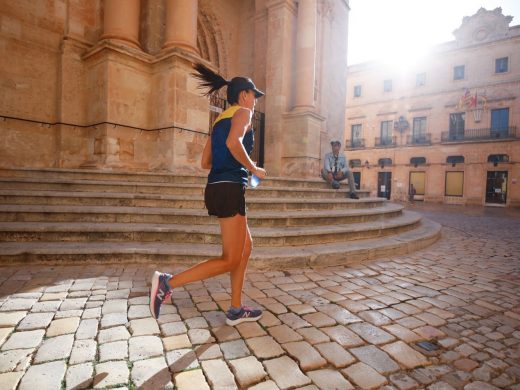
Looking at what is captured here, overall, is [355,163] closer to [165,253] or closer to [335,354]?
[165,253]

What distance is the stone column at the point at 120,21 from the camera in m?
6.59

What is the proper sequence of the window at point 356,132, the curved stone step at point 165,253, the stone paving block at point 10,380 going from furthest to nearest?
the window at point 356,132 → the curved stone step at point 165,253 → the stone paving block at point 10,380

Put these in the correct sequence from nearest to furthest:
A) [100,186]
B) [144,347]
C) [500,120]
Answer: [144,347] < [100,186] < [500,120]

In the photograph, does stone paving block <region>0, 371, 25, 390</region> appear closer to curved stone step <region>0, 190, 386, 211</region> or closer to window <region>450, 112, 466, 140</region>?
curved stone step <region>0, 190, 386, 211</region>

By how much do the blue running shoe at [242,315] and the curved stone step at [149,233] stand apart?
69.6 inches

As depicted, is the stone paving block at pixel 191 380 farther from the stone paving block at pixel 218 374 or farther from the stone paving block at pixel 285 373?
the stone paving block at pixel 285 373

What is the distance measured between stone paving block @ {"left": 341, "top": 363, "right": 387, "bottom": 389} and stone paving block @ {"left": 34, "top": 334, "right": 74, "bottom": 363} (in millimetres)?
1733

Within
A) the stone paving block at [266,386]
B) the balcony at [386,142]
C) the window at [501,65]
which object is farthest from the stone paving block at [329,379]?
the window at [501,65]

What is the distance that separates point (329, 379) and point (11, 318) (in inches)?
91.5

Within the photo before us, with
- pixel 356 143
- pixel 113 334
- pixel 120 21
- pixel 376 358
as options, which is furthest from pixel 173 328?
pixel 356 143

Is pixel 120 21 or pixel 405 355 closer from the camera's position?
pixel 405 355

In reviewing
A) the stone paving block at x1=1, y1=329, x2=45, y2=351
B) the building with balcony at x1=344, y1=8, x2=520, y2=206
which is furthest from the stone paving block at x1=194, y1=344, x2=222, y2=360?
the building with balcony at x1=344, y1=8, x2=520, y2=206

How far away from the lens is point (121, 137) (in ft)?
22.1

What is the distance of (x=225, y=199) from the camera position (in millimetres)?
2082
